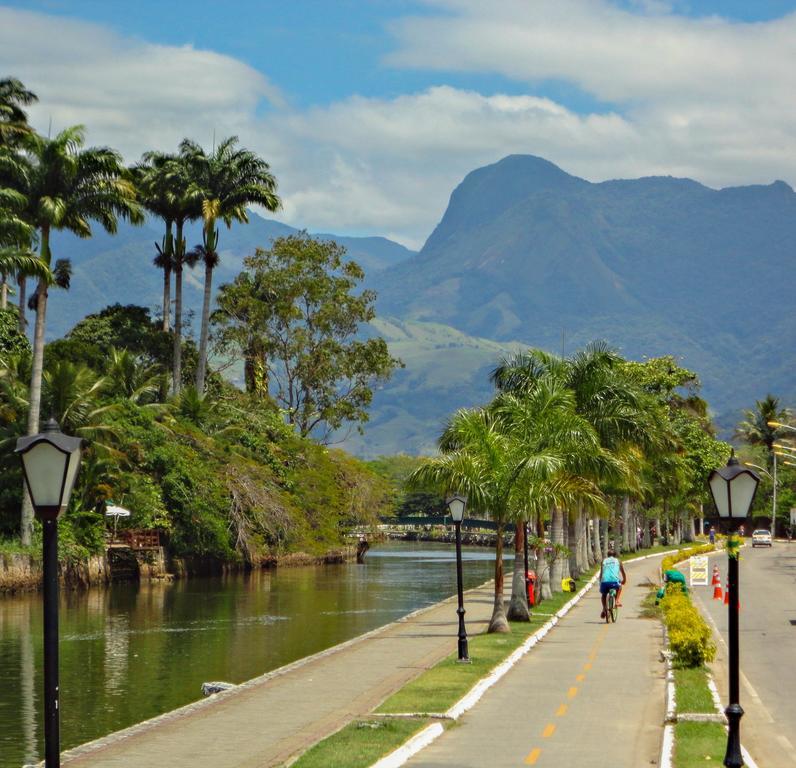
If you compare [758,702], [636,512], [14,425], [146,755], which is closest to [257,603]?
[14,425]

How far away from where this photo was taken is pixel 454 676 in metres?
24.1

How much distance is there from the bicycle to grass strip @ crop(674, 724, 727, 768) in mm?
18113

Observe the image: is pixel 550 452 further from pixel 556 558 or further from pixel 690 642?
pixel 556 558

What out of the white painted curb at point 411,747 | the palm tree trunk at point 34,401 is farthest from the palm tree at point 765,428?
the white painted curb at point 411,747

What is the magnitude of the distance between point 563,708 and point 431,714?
8.24ft

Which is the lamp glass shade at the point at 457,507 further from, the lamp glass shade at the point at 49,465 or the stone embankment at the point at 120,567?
the stone embankment at the point at 120,567

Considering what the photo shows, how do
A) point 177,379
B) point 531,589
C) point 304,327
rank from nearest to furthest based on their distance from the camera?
point 531,589 → point 177,379 → point 304,327

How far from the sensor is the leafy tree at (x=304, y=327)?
92250 mm

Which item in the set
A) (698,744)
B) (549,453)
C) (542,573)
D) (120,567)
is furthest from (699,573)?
(698,744)

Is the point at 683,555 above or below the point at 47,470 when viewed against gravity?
below

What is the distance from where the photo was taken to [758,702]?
22.6 meters

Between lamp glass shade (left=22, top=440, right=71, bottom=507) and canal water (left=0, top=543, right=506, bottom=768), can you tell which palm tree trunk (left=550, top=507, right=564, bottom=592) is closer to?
canal water (left=0, top=543, right=506, bottom=768)

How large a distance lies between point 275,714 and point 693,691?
21.6ft

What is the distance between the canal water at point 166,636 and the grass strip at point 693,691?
30.8ft
